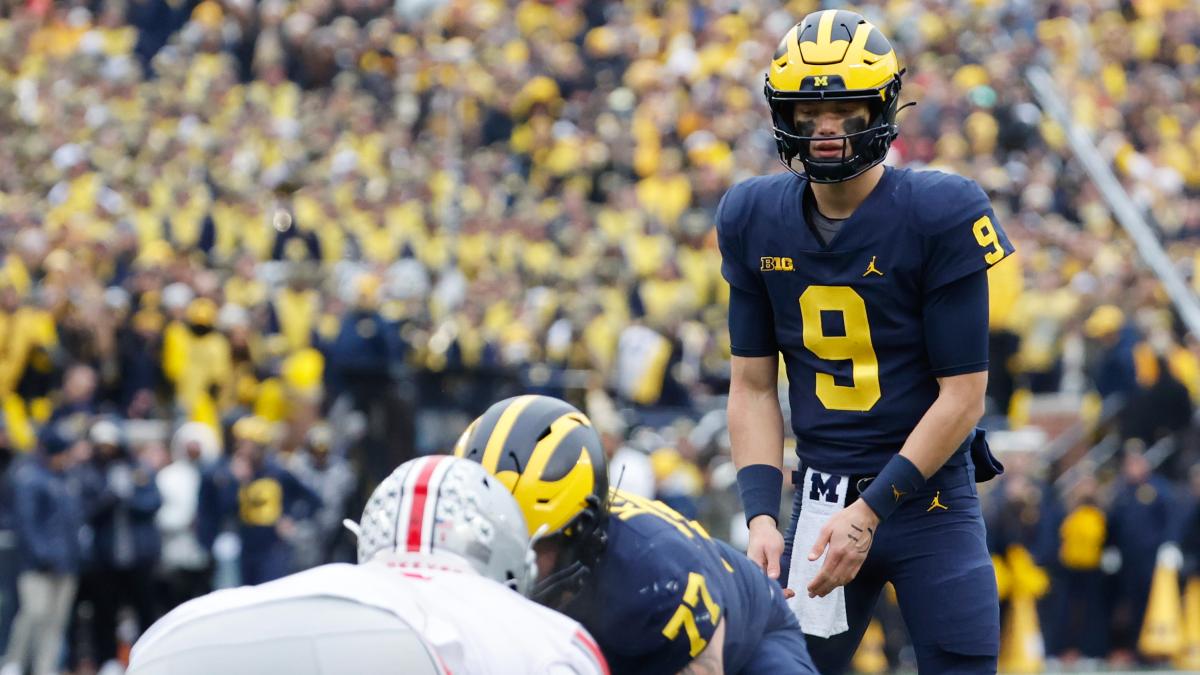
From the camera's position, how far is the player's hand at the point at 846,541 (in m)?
5.05

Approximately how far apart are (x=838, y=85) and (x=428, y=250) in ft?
40.0

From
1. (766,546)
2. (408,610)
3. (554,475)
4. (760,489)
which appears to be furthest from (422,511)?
(760,489)

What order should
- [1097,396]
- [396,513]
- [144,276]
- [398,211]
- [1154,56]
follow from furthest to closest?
[1154,56], [398,211], [1097,396], [144,276], [396,513]

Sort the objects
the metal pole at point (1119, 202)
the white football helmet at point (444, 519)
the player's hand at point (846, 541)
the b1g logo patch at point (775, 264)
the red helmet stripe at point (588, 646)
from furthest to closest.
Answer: the metal pole at point (1119, 202), the b1g logo patch at point (775, 264), the player's hand at point (846, 541), the white football helmet at point (444, 519), the red helmet stripe at point (588, 646)

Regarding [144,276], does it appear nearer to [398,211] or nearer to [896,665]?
[398,211]

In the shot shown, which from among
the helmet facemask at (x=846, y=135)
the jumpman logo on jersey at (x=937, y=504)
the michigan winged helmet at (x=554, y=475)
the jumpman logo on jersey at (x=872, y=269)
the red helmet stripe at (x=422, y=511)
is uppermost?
the helmet facemask at (x=846, y=135)

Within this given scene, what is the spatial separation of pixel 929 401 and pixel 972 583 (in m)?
0.48

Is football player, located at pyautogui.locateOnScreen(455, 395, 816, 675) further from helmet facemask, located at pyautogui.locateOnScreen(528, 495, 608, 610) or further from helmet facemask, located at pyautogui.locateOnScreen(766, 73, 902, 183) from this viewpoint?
helmet facemask, located at pyautogui.locateOnScreen(766, 73, 902, 183)

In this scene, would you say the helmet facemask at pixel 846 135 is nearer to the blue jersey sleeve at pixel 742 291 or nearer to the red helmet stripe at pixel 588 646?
the blue jersey sleeve at pixel 742 291

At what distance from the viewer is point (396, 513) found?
141 inches

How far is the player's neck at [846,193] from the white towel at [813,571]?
707mm

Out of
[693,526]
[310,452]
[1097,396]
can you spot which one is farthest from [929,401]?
[1097,396]

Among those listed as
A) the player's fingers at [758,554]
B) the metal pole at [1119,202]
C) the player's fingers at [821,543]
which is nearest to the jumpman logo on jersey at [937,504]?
the player's fingers at [821,543]

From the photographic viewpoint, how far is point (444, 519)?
11.7ft
